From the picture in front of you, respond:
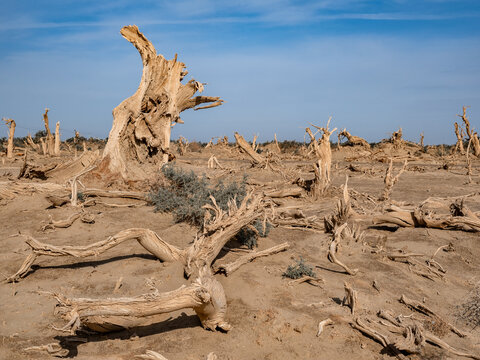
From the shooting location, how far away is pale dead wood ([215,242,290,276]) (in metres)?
5.49

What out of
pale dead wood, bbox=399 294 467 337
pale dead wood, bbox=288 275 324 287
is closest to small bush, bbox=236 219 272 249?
pale dead wood, bbox=288 275 324 287

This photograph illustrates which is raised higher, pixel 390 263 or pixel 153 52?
pixel 153 52

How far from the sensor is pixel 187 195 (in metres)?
9.18

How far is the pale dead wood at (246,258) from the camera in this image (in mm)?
5493

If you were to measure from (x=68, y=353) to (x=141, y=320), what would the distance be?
649 millimetres

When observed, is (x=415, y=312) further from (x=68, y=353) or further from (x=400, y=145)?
(x=400, y=145)

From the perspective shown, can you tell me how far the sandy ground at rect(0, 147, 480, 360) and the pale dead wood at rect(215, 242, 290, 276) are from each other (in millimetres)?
79

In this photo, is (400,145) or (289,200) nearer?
(289,200)

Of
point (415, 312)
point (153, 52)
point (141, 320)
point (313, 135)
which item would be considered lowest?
point (415, 312)

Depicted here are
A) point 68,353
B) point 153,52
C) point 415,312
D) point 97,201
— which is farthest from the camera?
point 153,52

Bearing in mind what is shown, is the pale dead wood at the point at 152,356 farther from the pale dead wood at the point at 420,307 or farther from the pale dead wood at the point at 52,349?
the pale dead wood at the point at 420,307

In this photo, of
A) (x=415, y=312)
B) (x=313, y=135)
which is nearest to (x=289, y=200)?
(x=313, y=135)

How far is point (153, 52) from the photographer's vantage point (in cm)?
1127

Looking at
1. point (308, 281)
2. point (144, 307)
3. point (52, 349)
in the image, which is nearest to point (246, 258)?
point (308, 281)
